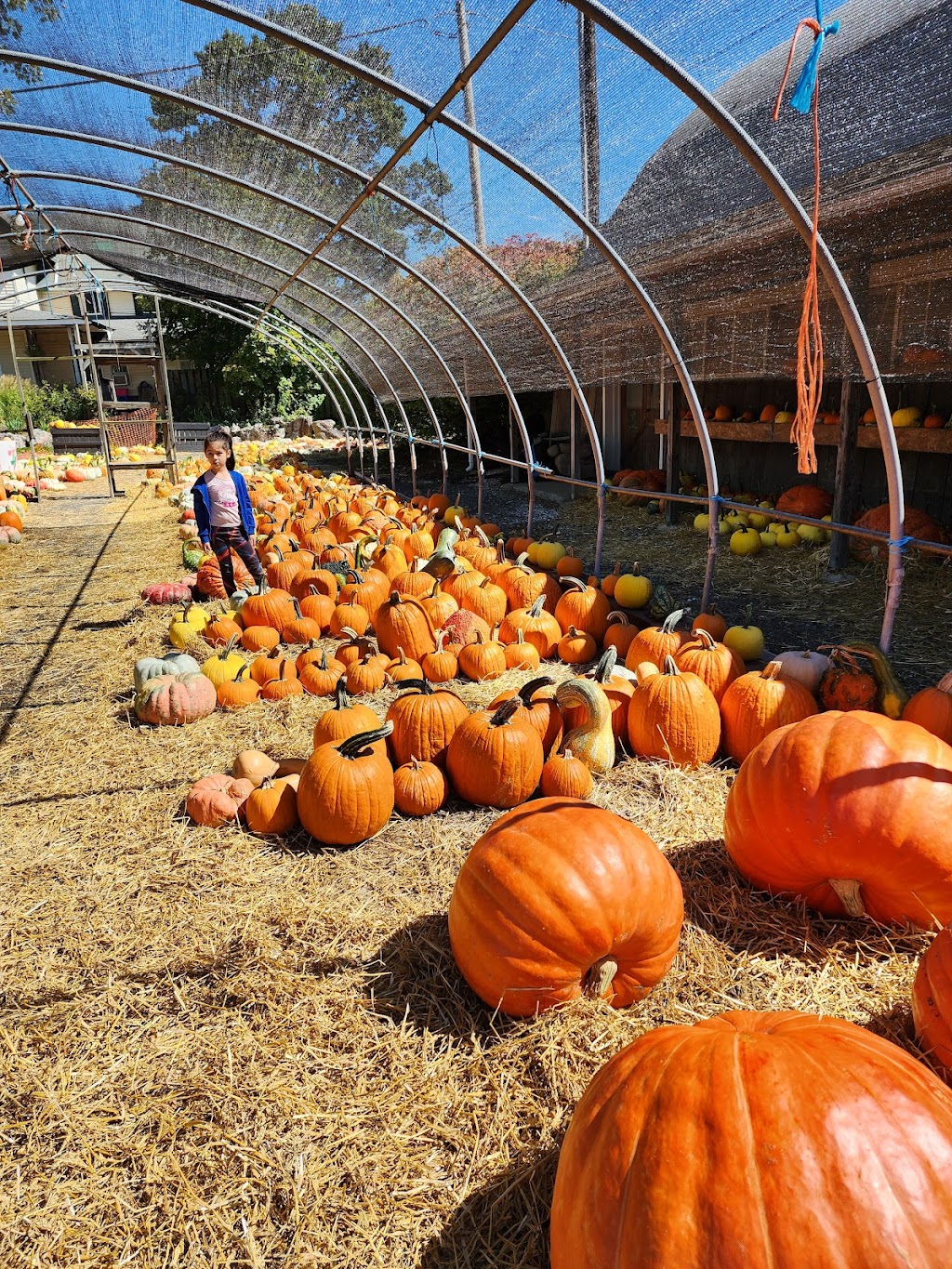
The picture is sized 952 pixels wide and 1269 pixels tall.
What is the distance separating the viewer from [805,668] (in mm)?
3707

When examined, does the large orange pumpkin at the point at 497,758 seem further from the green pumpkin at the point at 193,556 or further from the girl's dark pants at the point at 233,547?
the green pumpkin at the point at 193,556

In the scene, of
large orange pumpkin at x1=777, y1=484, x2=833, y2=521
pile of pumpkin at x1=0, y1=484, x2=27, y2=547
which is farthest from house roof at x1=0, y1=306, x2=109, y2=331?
large orange pumpkin at x1=777, y1=484, x2=833, y2=521

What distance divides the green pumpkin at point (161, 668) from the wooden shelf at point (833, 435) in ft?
17.4

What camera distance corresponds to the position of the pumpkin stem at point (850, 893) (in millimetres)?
2326

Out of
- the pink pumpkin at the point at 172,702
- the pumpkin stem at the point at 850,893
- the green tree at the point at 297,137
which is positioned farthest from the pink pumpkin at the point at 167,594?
the pumpkin stem at the point at 850,893

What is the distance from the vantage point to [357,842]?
311 centimetres

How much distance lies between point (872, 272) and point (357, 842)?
4299 millimetres

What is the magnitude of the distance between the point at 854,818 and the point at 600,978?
87 cm

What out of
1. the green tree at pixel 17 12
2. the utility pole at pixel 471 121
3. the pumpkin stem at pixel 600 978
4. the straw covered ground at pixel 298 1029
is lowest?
the straw covered ground at pixel 298 1029

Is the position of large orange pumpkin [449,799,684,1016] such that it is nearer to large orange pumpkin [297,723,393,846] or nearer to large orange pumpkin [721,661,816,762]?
large orange pumpkin [297,723,393,846]

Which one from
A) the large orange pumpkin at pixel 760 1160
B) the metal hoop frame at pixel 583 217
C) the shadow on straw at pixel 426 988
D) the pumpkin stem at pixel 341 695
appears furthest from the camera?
the pumpkin stem at pixel 341 695

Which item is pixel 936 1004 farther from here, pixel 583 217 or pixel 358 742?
pixel 583 217

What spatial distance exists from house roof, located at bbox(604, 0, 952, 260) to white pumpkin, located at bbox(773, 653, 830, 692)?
7.78 ft

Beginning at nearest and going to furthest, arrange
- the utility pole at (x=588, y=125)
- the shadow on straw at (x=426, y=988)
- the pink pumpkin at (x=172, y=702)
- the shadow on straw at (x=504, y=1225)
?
the shadow on straw at (x=504, y=1225) < the shadow on straw at (x=426, y=988) < the utility pole at (x=588, y=125) < the pink pumpkin at (x=172, y=702)
